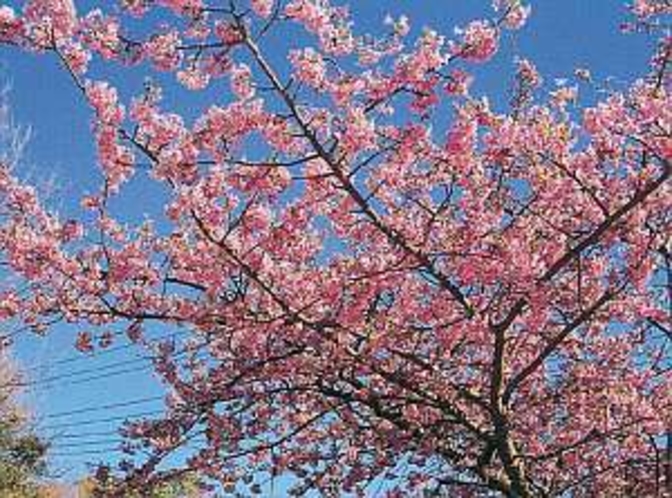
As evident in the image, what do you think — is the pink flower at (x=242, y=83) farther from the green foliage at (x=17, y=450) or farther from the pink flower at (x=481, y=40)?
the green foliage at (x=17, y=450)

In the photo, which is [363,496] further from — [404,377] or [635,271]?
[635,271]

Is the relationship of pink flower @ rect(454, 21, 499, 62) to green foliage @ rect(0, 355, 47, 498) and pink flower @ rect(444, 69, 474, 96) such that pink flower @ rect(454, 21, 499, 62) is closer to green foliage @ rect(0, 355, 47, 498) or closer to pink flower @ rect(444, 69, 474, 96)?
pink flower @ rect(444, 69, 474, 96)

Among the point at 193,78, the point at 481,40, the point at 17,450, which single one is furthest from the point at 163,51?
the point at 17,450

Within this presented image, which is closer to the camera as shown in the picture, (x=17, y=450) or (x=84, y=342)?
(x=84, y=342)

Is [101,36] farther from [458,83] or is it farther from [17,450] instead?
[17,450]

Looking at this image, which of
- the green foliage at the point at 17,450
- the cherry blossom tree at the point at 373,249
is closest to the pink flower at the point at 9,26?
the cherry blossom tree at the point at 373,249

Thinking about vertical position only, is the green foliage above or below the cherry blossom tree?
above

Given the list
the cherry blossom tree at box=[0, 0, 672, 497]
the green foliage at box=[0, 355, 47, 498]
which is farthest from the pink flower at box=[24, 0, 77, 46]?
the green foliage at box=[0, 355, 47, 498]

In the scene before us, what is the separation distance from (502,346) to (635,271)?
40.5 inches

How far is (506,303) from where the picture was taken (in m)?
7.29

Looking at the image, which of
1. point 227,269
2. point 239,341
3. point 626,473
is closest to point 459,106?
point 227,269

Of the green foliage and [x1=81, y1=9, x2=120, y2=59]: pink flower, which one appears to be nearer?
[x1=81, y1=9, x2=120, y2=59]: pink flower

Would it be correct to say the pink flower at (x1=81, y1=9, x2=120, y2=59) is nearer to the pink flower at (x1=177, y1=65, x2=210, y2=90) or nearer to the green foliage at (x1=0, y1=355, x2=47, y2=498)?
the pink flower at (x1=177, y1=65, x2=210, y2=90)

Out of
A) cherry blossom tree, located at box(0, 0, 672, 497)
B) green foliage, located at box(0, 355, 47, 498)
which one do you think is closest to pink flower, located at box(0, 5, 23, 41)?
cherry blossom tree, located at box(0, 0, 672, 497)
